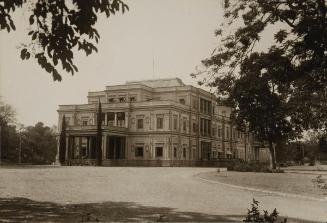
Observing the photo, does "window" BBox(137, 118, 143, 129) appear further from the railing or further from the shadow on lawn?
the shadow on lawn

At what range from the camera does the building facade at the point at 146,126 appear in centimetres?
5991

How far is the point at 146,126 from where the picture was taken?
62.0m

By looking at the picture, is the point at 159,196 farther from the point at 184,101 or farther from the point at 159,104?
the point at 184,101

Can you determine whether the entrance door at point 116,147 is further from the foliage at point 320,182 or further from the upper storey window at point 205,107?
the foliage at point 320,182

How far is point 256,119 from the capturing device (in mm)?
42938

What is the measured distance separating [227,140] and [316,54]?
71.3 m

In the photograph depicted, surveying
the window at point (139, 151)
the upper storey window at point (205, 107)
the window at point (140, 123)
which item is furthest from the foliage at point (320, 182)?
the upper storey window at point (205, 107)

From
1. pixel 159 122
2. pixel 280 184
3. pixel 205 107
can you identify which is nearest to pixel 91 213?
pixel 280 184

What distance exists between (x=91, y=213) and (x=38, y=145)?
68.8 metres

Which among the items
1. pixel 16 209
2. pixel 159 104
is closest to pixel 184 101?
pixel 159 104

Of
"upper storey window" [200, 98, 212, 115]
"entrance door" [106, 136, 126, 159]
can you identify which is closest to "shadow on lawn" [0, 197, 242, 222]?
"entrance door" [106, 136, 126, 159]

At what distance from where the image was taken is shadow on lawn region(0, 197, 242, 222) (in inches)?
372

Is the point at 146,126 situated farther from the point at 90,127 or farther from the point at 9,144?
the point at 9,144

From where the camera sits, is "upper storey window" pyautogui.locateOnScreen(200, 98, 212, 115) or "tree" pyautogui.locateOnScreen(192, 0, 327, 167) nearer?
"tree" pyautogui.locateOnScreen(192, 0, 327, 167)
